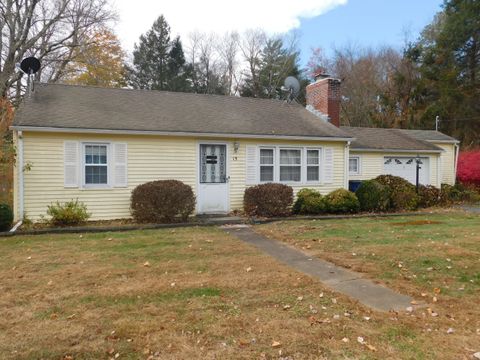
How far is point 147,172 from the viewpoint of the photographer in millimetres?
11250

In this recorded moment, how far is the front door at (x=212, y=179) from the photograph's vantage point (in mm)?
11906

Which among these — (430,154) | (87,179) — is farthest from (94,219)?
(430,154)

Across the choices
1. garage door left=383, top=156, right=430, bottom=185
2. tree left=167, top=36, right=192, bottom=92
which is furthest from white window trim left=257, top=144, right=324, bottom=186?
tree left=167, top=36, right=192, bottom=92

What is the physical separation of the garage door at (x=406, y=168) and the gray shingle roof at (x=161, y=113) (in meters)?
4.54

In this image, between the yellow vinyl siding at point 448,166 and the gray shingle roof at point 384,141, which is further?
the yellow vinyl siding at point 448,166

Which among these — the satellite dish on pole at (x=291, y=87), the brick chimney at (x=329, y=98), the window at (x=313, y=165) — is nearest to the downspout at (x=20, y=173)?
the window at (x=313, y=165)

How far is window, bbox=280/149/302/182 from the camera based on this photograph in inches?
504

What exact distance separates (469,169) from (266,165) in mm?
12919

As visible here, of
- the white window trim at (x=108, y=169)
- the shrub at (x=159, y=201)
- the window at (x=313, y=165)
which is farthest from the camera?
the window at (x=313, y=165)

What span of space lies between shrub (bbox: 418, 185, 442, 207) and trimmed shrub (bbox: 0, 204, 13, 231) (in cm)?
1366

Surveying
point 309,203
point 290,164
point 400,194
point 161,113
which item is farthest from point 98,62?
point 400,194

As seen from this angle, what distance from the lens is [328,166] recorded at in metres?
13.2

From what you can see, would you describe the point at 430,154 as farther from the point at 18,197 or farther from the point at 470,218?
the point at 18,197

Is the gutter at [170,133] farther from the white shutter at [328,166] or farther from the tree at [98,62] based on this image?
the tree at [98,62]
